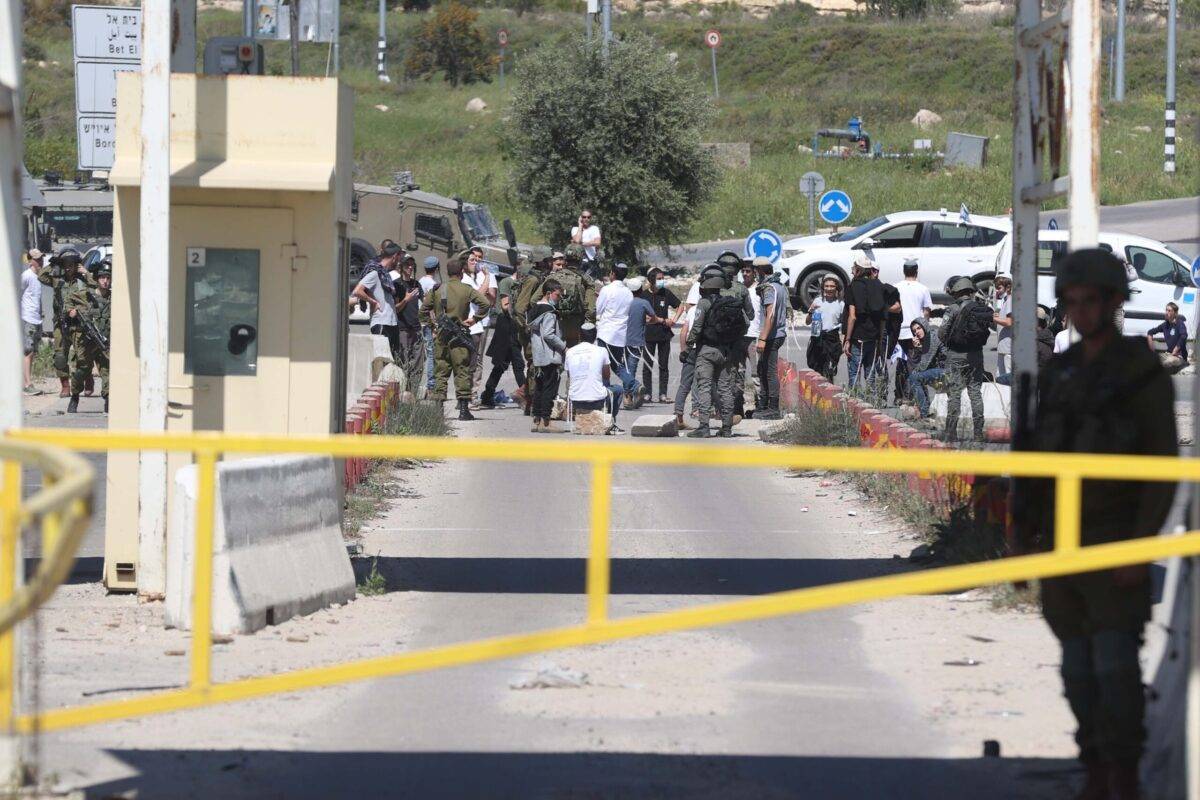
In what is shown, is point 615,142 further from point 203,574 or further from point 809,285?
point 203,574

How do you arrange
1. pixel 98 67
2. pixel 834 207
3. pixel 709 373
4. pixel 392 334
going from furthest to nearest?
pixel 834 207, pixel 392 334, pixel 709 373, pixel 98 67

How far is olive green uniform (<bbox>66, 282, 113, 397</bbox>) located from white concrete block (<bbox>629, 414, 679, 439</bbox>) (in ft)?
20.2

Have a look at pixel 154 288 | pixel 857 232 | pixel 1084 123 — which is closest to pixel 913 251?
pixel 857 232

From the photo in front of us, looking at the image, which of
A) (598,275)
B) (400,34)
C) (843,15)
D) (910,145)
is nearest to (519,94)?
(598,275)

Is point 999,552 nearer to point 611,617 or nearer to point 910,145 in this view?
point 611,617

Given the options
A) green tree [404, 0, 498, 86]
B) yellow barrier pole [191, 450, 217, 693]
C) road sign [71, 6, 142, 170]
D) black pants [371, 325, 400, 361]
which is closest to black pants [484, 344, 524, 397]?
black pants [371, 325, 400, 361]

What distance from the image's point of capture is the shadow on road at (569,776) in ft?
18.4

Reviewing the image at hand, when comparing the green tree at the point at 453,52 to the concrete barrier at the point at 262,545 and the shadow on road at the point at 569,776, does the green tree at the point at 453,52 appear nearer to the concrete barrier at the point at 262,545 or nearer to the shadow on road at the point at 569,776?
the concrete barrier at the point at 262,545

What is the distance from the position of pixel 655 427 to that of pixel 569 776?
11695 millimetres

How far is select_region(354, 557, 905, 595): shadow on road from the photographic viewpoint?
951 cm

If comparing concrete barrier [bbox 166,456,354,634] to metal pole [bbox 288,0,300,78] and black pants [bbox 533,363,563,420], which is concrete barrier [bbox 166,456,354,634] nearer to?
metal pole [bbox 288,0,300,78]

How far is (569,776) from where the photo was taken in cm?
581

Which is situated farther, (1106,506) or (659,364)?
(659,364)

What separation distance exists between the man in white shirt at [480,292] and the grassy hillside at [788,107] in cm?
1463
